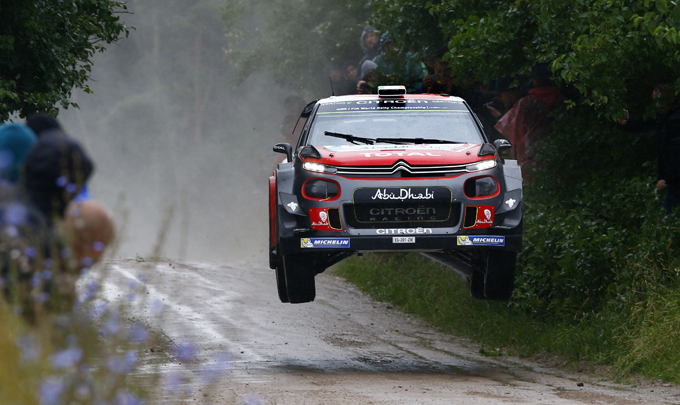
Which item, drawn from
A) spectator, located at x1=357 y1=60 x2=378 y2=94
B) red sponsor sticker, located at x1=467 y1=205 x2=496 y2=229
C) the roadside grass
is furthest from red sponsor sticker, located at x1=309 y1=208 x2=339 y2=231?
spectator, located at x1=357 y1=60 x2=378 y2=94

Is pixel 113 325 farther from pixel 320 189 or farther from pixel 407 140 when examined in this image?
pixel 407 140

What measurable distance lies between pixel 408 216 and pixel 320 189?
797 millimetres

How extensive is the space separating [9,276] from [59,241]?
24 centimetres

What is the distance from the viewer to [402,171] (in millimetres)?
7699

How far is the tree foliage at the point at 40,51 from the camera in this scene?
10.4m

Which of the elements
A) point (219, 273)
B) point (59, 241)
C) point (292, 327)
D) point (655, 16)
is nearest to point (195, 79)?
point (219, 273)

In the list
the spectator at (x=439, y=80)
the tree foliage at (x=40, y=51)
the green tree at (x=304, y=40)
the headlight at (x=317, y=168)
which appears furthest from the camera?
the green tree at (x=304, y=40)

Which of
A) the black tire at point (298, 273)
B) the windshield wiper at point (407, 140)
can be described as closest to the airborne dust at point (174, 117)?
the windshield wiper at point (407, 140)

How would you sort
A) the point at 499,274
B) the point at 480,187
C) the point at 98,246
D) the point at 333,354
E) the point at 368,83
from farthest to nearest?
the point at 368,83, the point at 333,354, the point at 499,274, the point at 480,187, the point at 98,246

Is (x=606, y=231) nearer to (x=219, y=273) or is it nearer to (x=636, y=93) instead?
(x=636, y=93)

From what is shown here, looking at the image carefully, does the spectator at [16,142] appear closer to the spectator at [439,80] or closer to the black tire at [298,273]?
the black tire at [298,273]

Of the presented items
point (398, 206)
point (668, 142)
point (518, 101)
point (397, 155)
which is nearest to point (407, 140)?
point (397, 155)

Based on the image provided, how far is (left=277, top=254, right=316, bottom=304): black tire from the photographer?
8.05 m

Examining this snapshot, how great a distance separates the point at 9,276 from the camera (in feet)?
11.0
